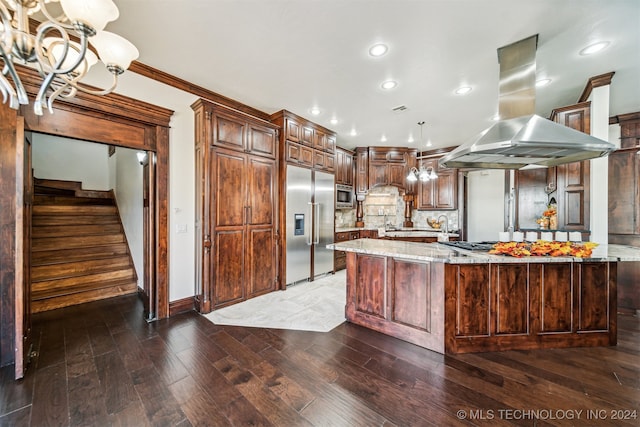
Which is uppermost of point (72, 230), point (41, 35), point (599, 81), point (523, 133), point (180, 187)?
point (599, 81)

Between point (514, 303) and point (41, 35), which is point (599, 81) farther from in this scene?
point (41, 35)

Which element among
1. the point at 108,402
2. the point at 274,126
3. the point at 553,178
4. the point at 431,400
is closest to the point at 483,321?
the point at 431,400

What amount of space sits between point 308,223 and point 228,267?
157cm

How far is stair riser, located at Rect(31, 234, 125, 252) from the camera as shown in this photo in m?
3.80

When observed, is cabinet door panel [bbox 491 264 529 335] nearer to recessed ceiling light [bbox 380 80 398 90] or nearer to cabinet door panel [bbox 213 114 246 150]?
recessed ceiling light [bbox 380 80 398 90]

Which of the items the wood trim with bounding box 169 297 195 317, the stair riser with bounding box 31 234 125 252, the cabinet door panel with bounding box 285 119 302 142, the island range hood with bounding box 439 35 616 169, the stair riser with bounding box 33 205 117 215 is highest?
the cabinet door panel with bounding box 285 119 302 142

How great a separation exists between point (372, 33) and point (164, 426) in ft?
10.9

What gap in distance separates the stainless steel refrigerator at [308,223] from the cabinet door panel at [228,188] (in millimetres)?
801

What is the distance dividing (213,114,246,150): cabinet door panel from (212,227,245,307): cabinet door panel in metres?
1.19

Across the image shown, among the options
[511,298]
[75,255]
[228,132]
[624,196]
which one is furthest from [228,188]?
[624,196]

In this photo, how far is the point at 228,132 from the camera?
3375mm

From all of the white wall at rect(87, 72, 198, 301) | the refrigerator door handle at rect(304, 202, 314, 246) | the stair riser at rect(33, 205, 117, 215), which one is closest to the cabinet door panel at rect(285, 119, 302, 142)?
the refrigerator door handle at rect(304, 202, 314, 246)

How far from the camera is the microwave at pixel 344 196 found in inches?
217

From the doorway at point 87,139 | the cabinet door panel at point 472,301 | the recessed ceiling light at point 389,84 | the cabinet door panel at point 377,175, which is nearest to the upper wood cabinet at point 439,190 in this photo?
the cabinet door panel at point 377,175
